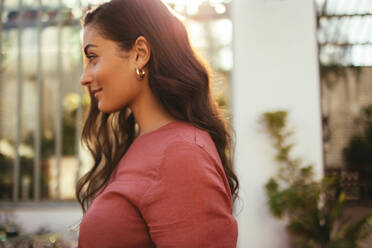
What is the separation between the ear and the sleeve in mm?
373

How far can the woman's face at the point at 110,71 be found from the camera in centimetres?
121

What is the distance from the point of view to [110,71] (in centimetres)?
121

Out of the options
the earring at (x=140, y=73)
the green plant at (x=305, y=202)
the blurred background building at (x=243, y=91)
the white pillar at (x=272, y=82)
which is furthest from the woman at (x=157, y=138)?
the blurred background building at (x=243, y=91)

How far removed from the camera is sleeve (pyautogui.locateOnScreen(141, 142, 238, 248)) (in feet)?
2.97

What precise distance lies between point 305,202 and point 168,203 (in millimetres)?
2831

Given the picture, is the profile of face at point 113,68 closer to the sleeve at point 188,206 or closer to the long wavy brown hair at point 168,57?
the long wavy brown hair at point 168,57

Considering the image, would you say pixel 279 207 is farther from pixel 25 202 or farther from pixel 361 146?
pixel 25 202

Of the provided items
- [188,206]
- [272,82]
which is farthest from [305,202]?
[188,206]

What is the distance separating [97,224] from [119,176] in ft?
0.55

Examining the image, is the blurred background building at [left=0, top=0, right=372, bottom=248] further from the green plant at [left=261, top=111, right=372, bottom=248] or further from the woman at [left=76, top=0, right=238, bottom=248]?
the woman at [left=76, top=0, right=238, bottom=248]

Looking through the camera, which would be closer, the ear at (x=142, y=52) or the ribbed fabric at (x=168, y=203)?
the ribbed fabric at (x=168, y=203)

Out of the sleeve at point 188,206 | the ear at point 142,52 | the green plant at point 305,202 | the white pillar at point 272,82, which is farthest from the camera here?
the white pillar at point 272,82

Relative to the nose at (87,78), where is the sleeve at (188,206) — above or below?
below

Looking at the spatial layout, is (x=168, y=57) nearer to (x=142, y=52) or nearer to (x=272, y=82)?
(x=142, y=52)
